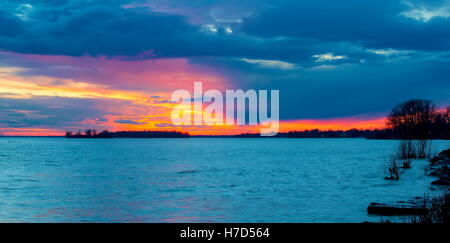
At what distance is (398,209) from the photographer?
17.7 metres

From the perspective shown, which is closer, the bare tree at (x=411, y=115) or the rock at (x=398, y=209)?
the rock at (x=398, y=209)

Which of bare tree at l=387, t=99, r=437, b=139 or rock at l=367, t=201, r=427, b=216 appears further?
bare tree at l=387, t=99, r=437, b=139

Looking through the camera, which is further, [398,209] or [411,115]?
[411,115]

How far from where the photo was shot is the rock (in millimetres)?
17188

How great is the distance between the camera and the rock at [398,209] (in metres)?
17.2
